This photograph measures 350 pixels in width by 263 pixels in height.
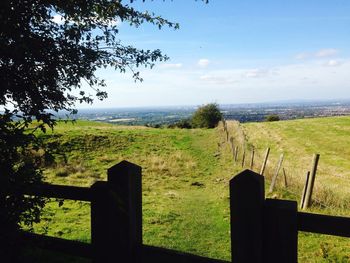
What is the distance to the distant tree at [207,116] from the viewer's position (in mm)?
72938

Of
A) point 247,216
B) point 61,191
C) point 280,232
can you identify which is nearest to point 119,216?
point 61,191

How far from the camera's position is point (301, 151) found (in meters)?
38.2

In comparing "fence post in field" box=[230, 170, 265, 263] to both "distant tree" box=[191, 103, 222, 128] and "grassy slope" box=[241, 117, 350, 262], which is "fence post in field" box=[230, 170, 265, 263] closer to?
"grassy slope" box=[241, 117, 350, 262]

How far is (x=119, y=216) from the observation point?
2957 mm

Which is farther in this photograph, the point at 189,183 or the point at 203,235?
the point at 189,183

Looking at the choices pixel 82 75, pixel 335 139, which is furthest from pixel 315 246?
pixel 335 139

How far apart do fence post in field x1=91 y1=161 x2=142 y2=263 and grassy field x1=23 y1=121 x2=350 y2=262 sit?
144 centimetres

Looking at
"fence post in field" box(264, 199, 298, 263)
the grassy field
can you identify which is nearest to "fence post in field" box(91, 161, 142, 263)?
"fence post in field" box(264, 199, 298, 263)

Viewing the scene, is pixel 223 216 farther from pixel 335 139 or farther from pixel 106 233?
pixel 335 139

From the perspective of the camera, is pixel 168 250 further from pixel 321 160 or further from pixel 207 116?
pixel 207 116

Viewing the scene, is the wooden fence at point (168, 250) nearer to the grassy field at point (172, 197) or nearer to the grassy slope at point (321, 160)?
the grassy field at point (172, 197)

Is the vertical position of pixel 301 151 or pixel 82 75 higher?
pixel 82 75

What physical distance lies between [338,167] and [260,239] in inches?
1167

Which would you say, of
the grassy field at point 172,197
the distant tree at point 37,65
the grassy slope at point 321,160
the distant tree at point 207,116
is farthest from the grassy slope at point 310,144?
A: the distant tree at point 207,116
